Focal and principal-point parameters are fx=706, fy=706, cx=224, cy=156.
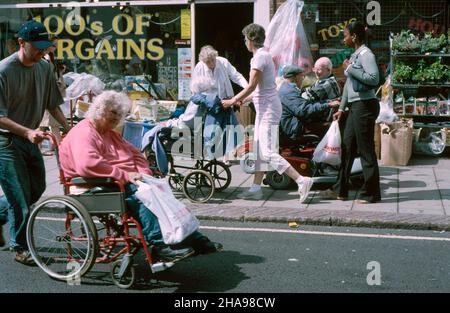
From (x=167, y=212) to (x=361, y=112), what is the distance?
11.5 ft

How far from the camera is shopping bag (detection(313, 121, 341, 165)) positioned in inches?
320

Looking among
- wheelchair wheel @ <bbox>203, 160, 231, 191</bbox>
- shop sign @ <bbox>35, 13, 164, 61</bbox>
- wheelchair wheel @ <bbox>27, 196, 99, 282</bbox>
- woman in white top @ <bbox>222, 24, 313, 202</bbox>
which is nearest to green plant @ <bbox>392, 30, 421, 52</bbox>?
woman in white top @ <bbox>222, 24, 313, 202</bbox>

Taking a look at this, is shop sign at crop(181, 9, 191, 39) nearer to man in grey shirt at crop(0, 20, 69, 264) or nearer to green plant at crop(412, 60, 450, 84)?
green plant at crop(412, 60, 450, 84)

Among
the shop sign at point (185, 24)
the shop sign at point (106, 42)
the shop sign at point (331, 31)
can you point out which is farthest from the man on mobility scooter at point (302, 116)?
the shop sign at point (106, 42)

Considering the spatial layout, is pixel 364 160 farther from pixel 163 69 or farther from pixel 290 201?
pixel 163 69

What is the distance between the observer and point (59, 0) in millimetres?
12281

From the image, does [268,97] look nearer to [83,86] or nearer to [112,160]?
[112,160]

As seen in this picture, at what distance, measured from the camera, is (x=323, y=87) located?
8594 millimetres

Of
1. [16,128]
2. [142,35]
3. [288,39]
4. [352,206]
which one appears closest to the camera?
[16,128]

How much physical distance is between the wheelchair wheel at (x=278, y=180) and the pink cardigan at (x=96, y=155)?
10.9 feet

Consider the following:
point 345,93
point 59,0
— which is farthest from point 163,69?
point 345,93

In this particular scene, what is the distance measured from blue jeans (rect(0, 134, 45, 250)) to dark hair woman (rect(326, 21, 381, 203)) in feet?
11.9

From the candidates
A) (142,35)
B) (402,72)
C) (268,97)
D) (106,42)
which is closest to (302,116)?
(268,97)
